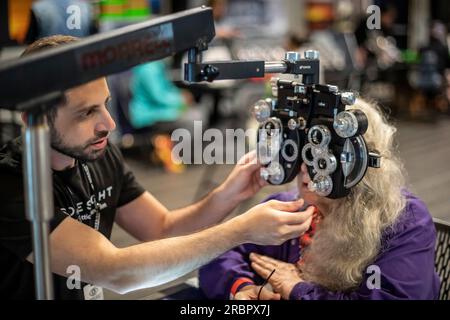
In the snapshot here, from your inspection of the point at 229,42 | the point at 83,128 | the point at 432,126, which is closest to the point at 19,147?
the point at 83,128

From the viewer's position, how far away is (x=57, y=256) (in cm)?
120

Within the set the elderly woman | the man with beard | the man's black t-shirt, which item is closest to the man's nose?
the man with beard

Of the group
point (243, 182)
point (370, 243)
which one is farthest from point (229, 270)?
point (370, 243)

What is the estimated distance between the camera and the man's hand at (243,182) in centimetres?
156

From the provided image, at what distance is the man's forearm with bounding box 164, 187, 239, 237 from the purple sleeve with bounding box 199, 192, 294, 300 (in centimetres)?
11

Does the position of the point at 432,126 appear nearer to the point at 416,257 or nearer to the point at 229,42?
the point at 229,42

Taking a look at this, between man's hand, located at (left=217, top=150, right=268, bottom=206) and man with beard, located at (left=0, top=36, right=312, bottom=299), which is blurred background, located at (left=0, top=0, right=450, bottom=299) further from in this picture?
man with beard, located at (left=0, top=36, right=312, bottom=299)

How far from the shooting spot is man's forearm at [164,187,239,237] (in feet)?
5.34

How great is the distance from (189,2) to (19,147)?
720 cm

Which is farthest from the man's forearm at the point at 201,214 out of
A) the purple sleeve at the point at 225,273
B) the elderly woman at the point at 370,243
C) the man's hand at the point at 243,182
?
the elderly woman at the point at 370,243

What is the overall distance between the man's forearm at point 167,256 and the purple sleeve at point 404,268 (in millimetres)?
328

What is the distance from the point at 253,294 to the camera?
155 cm

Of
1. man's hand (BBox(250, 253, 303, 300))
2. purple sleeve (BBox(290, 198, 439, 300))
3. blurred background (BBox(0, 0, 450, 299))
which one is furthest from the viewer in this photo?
blurred background (BBox(0, 0, 450, 299))

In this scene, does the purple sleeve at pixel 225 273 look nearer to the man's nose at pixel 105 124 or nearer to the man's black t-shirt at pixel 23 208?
the man's black t-shirt at pixel 23 208
